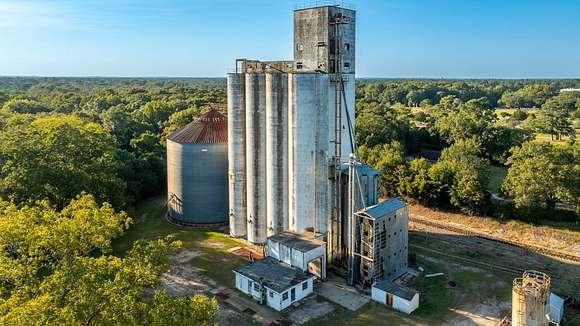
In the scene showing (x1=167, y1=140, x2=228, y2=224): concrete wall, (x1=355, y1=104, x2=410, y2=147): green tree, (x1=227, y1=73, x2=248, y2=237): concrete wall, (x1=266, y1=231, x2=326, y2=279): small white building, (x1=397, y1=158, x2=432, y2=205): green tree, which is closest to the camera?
(x1=266, y1=231, x2=326, y2=279): small white building

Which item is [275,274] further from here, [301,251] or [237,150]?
[237,150]

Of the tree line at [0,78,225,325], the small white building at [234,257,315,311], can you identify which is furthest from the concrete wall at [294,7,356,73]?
the tree line at [0,78,225,325]

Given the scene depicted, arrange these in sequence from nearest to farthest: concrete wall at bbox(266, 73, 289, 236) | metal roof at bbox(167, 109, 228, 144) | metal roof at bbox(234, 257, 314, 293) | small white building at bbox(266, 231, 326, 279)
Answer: metal roof at bbox(234, 257, 314, 293) → small white building at bbox(266, 231, 326, 279) → concrete wall at bbox(266, 73, 289, 236) → metal roof at bbox(167, 109, 228, 144)

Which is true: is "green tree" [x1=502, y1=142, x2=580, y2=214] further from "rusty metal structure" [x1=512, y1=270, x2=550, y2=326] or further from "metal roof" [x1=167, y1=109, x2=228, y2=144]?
"metal roof" [x1=167, y1=109, x2=228, y2=144]

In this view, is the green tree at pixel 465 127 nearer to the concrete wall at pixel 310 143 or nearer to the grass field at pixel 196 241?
the concrete wall at pixel 310 143

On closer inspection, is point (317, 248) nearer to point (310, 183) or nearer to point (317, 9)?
point (310, 183)
